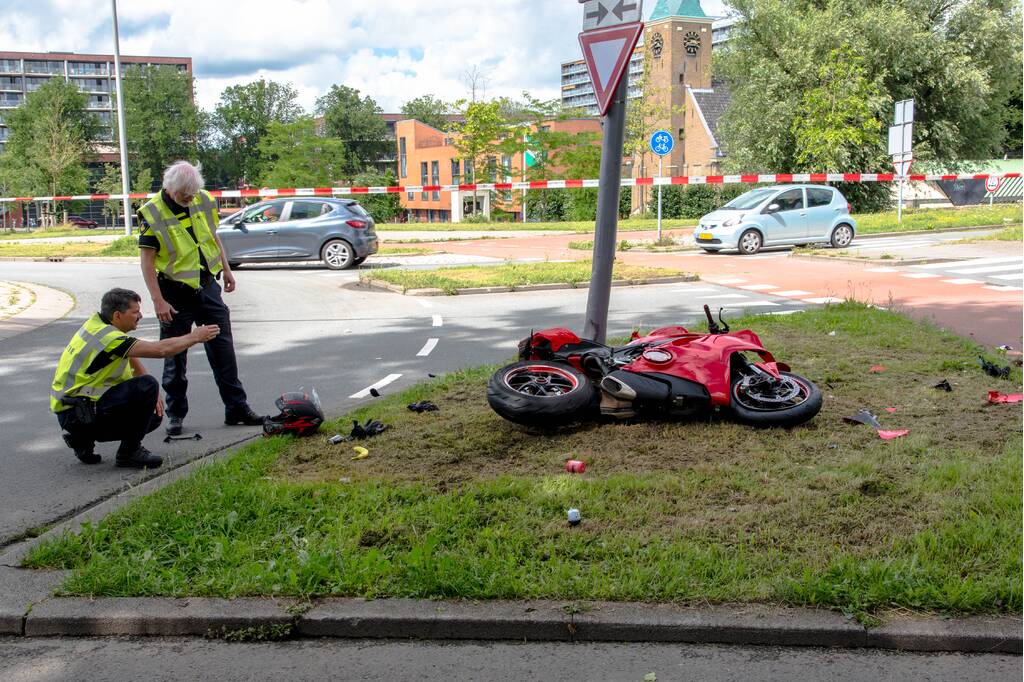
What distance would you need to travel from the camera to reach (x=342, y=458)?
559cm

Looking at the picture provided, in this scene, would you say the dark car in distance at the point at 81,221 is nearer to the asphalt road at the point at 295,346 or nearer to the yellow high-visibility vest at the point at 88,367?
the asphalt road at the point at 295,346

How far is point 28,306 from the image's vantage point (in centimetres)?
1430

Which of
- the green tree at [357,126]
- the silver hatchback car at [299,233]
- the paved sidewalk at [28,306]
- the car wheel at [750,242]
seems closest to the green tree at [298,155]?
the green tree at [357,126]

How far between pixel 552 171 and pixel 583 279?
159ft

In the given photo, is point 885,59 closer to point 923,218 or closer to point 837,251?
point 923,218

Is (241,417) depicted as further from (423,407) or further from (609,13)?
(609,13)

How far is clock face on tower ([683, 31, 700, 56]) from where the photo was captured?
7425cm

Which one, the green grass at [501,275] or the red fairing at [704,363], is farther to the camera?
the green grass at [501,275]

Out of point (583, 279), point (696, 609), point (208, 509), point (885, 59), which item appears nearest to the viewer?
point (696, 609)

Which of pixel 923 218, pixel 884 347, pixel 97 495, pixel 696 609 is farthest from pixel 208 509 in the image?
pixel 923 218

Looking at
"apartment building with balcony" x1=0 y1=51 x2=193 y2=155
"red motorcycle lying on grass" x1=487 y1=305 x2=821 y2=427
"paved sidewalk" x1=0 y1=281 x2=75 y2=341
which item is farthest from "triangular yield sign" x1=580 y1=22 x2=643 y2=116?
"apartment building with balcony" x1=0 y1=51 x2=193 y2=155

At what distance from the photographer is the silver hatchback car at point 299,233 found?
65.5ft

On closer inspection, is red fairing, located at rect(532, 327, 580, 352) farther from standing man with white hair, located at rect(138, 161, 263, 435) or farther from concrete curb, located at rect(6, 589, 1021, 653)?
concrete curb, located at rect(6, 589, 1021, 653)

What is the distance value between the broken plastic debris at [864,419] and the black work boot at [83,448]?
183 inches
